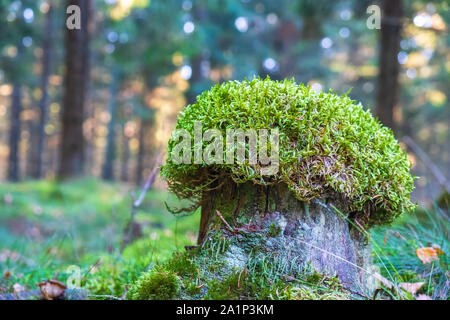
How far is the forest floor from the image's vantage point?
1.79 m

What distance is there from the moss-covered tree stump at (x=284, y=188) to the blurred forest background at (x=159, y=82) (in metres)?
0.21

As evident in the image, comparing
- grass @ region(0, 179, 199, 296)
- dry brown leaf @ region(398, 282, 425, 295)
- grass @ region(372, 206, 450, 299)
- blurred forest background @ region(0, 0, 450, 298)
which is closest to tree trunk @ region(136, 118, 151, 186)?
blurred forest background @ region(0, 0, 450, 298)

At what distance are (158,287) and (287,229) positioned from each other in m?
0.61

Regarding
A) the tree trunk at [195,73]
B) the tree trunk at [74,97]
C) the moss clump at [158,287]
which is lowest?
the moss clump at [158,287]

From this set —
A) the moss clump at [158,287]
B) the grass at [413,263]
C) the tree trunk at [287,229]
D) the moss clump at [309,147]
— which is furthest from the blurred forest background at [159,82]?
the moss clump at [158,287]

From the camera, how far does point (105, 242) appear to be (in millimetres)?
5223

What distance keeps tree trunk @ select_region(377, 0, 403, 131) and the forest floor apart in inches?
85.2

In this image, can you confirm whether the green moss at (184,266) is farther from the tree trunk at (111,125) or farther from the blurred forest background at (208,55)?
the tree trunk at (111,125)

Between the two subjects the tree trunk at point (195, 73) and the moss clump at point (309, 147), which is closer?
the moss clump at point (309, 147)

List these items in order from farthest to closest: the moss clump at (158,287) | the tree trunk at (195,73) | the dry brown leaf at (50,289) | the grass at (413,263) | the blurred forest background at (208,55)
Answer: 1. the tree trunk at (195,73)
2. the blurred forest background at (208,55)
3. the dry brown leaf at (50,289)
4. the grass at (413,263)
5. the moss clump at (158,287)

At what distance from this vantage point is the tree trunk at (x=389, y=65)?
597 cm

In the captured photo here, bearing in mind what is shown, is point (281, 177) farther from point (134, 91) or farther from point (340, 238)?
point (134, 91)

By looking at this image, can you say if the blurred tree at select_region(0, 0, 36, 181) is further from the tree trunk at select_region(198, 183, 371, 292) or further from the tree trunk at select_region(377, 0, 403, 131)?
the tree trunk at select_region(198, 183, 371, 292)
